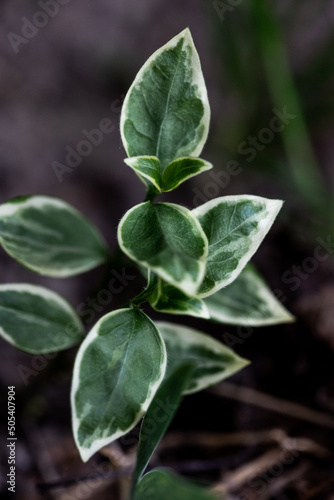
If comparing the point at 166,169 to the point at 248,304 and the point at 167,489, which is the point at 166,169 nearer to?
the point at 248,304

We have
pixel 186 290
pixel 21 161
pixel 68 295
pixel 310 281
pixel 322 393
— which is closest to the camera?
pixel 186 290

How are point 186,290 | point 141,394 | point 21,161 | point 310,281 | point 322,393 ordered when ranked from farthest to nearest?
1. point 21,161
2. point 310,281
3. point 322,393
4. point 141,394
5. point 186,290

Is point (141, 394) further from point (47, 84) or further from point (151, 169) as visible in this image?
point (47, 84)

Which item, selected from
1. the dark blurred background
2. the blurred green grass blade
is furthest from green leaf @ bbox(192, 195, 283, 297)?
the blurred green grass blade


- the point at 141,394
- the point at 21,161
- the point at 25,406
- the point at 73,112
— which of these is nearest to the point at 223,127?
the point at 73,112

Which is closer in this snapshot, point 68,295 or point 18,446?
point 18,446

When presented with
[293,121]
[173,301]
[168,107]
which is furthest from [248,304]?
[293,121]

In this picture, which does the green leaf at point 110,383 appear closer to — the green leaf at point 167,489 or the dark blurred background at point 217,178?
the green leaf at point 167,489
